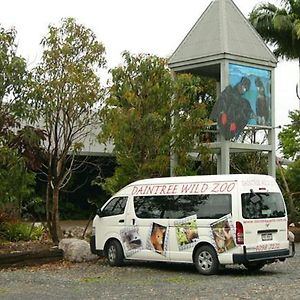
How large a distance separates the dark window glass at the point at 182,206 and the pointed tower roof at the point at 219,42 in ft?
25.0

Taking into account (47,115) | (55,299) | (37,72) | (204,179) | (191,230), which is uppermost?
(37,72)

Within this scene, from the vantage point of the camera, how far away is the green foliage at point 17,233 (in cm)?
2020

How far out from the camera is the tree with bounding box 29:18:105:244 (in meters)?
19.6

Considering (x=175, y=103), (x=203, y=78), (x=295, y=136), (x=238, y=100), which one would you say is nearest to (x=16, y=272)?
(x=175, y=103)

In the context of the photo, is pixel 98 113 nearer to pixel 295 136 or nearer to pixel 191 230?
pixel 191 230

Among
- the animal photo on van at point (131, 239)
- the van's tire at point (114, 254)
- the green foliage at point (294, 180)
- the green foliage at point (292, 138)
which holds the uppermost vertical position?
the green foliage at point (292, 138)

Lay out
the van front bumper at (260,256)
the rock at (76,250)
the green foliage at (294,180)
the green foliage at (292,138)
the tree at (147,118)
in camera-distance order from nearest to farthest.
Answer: the van front bumper at (260,256) → the rock at (76,250) → the tree at (147,118) → the green foliage at (294,180) → the green foliage at (292,138)

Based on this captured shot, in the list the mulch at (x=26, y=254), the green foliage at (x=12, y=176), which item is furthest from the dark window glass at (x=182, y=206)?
the green foliage at (x=12, y=176)

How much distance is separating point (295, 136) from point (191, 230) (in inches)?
1376

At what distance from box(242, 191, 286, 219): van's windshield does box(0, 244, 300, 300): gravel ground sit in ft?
4.22

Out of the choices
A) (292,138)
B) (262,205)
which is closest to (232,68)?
(262,205)

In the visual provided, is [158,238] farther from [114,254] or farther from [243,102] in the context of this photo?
[243,102]

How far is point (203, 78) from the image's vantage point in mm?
27125

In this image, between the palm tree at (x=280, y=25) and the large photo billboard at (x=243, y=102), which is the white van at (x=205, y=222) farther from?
the palm tree at (x=280, y=25)
